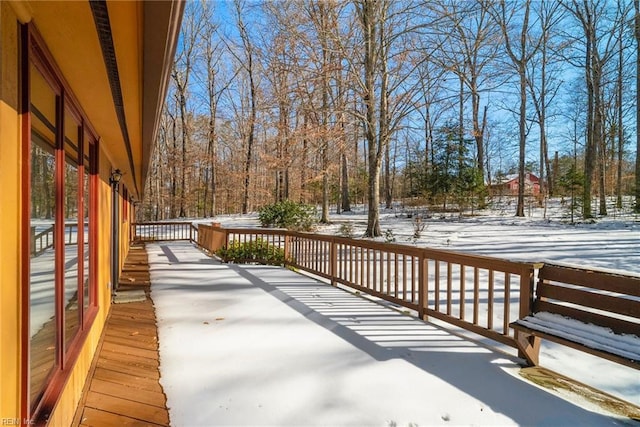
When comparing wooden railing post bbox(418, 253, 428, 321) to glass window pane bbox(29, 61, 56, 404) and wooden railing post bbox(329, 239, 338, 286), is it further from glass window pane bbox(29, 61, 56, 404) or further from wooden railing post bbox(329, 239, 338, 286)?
glass window pane bbox(29, 61, 56, 404)

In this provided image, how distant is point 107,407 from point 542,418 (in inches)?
99.8

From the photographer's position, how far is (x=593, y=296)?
2.56 m

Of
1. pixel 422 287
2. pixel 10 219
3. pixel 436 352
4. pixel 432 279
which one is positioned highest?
pixel 10 219

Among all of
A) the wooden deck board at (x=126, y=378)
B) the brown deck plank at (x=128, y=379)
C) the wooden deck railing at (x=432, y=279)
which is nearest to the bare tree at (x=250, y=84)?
the wooden deck railing at (x=432, y=279)

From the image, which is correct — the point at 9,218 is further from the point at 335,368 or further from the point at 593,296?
the point at 593,296

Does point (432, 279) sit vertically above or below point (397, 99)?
below

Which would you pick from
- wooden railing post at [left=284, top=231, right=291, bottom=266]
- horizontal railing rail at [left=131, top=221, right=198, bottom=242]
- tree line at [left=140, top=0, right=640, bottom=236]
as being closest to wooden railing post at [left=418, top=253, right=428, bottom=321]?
wooden railing post at [left=284, top=231, right=291, bottom=266]

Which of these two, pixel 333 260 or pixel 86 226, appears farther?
pixel 333 260

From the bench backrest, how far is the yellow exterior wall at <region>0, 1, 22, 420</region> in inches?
123

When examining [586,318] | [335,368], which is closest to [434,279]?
[586,318]

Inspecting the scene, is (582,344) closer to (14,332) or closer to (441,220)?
(14,332)

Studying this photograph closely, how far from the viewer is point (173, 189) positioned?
25.6 metres

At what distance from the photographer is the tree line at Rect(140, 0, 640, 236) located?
10.2 metres

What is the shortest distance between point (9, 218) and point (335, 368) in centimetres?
219
